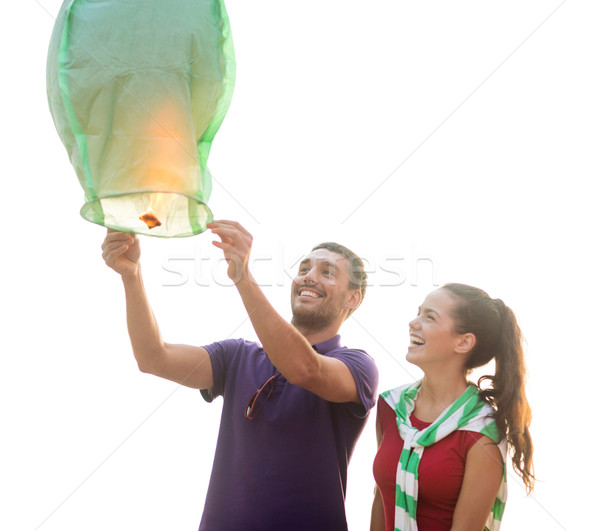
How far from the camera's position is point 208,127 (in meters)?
2.08

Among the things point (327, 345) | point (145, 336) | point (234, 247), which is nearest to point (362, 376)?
point (327, 345)

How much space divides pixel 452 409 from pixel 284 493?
662mm

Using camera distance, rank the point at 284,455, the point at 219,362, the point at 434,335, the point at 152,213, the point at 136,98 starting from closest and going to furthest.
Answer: the point at 136,98
the point at 152,213
the point at 284,455
the point at 434,335
the point at 219,362

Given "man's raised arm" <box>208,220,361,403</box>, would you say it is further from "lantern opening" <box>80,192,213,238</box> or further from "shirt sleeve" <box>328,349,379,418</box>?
"shirt sleeve" <box>328,349,379,418</box>

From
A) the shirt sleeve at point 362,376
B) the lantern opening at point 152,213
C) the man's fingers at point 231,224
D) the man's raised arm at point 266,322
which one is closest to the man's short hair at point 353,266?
the shirt sleeve at point 362,376

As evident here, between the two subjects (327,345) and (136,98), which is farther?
(327,345)

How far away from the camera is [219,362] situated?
264 cm

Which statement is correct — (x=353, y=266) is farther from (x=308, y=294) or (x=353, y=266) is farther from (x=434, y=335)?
(x=434, y=335)

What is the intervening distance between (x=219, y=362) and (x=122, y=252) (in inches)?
24.1

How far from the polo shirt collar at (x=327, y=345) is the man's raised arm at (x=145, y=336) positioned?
0.44 m

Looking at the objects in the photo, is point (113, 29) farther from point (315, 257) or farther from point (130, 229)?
point (315, 257)

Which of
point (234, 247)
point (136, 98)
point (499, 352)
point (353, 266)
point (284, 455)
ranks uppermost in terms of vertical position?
point (136, 98)

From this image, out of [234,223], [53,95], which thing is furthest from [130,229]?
[53,95]

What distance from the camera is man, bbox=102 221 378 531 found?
2160mm
